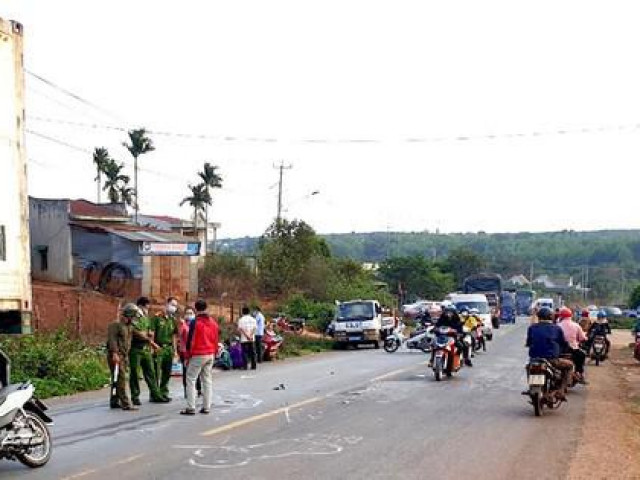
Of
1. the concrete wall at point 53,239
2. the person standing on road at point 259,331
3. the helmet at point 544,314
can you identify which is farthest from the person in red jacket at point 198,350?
the concrete wall at point 53,239

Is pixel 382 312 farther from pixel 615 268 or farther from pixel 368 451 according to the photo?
pixel 615 268

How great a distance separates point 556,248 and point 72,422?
152374 mm

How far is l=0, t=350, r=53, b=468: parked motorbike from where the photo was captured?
385 inches

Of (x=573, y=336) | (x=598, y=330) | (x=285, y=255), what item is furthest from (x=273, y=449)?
(x=285, y=255)

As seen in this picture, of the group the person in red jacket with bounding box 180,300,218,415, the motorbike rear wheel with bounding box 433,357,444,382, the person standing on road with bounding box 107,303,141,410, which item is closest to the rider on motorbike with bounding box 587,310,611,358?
the motorbike rear wheel with bounding box 433,357,444,382

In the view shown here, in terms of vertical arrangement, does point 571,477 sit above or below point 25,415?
below

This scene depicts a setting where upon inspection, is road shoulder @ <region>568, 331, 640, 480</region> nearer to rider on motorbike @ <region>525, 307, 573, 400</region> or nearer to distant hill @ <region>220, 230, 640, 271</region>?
rider on motorbike @ <region>525, 307, 573, 400</region>

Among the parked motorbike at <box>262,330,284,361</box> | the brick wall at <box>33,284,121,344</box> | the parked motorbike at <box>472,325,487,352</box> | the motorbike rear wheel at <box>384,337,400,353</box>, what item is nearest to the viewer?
the parked motorbike at <box>262,330,284,361</box>

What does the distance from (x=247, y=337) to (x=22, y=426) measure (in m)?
15.6

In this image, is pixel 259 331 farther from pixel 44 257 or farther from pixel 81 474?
pixel 44 257

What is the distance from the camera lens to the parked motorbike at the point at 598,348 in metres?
29.4

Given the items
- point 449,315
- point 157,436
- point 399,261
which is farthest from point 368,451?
point 399,261

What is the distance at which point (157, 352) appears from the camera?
16.6m

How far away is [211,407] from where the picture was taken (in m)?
15.8
